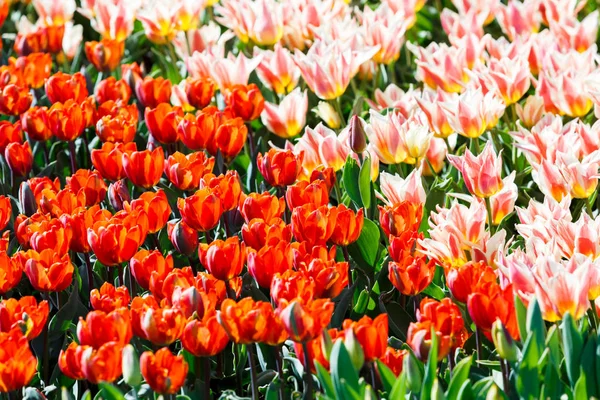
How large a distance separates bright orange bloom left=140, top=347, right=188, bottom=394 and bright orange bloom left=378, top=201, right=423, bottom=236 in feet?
2.42

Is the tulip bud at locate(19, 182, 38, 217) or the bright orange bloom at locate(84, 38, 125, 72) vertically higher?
the tulip bud at locate(19, 182, 38, 217)

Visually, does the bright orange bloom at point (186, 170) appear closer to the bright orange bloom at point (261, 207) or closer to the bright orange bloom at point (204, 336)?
the bright orange bloom at point (261, 207)

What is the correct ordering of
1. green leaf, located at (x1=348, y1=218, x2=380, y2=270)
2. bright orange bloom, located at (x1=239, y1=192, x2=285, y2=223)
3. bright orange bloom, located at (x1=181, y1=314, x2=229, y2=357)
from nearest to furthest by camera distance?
bright orange bloom, located at (x1=181, y1=314, x2=229, y2=357), bright orange bloom, located at (x1=239, y1=192, x2=285, y2=223), green leaf, located at (x1=348, y1=218, x2=380, y2=270)

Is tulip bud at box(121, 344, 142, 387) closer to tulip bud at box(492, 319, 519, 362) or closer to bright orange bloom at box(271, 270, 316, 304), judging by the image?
bright orange bloom at box(271, 270, 316, 304)

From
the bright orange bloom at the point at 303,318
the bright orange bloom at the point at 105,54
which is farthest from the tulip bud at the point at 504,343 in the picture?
the bright orange bloom at the point at 105,54

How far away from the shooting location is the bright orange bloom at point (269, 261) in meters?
1.99

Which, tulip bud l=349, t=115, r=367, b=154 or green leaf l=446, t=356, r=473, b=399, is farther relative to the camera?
tulip bud l=349, t=115, r=367, b=154

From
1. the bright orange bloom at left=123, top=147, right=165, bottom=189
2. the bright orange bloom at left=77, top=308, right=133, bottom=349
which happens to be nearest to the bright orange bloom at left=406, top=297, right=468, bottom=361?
the bright orange bloom at left=77, top=308, right=133, bottom=349

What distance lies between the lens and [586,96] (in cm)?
299

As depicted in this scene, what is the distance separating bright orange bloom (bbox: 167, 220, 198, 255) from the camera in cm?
228

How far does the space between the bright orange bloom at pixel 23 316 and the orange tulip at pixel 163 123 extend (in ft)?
3.51

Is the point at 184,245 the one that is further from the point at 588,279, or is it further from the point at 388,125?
the point at 588,279

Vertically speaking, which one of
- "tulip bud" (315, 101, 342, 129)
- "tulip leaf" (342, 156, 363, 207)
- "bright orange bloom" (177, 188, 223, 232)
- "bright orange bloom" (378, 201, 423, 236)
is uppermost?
"bright orange bloom" (177, 188, 223, 232)

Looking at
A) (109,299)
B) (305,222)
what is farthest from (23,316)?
(305,222)
